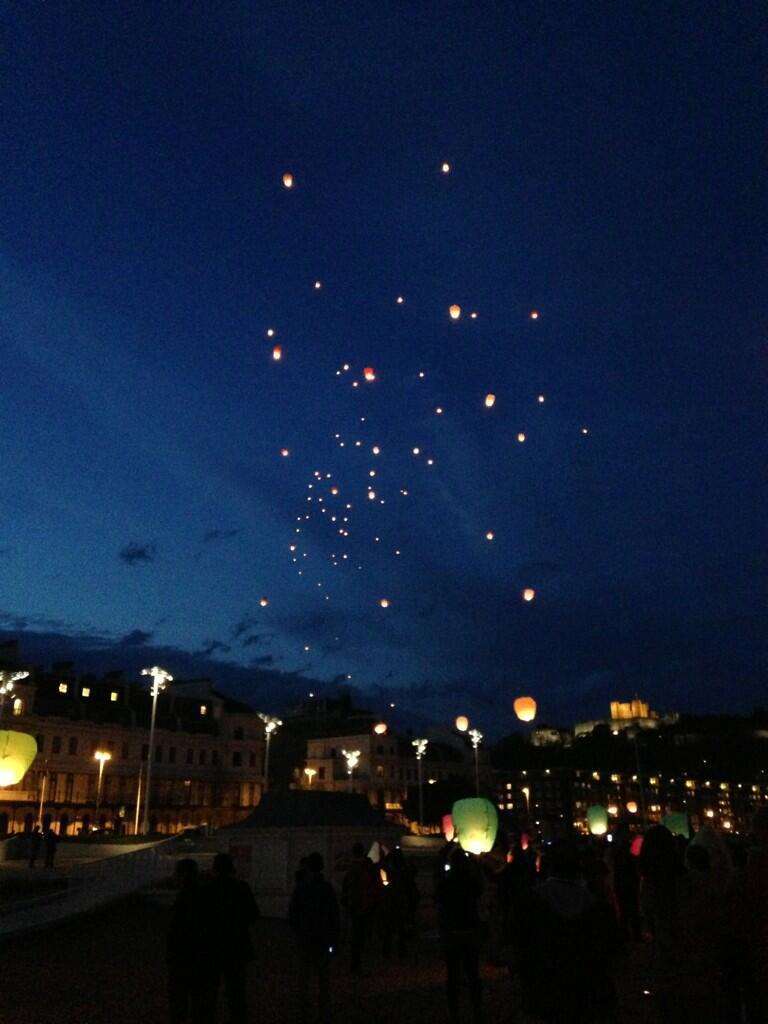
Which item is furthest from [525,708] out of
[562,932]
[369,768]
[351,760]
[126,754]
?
[369,768]

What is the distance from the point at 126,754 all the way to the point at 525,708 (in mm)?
37582

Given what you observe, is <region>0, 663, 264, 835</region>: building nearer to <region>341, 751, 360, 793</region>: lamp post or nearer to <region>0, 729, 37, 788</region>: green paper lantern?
<region>341, 751, 360, 793</region>: lamp post

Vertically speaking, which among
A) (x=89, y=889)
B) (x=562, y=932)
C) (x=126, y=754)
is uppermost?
(x=126, y=754)

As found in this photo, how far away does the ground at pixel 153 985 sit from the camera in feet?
30.2

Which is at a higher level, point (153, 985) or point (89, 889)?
point (89, 889)

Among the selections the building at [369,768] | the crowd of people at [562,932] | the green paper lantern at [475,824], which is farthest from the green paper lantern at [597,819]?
the building at [369,768]

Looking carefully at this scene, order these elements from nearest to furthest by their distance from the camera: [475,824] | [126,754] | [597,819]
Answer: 1. [475,824]
2. [597,819]
3. [126,754]

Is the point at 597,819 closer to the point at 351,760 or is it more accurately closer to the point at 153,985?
the point at 351,760

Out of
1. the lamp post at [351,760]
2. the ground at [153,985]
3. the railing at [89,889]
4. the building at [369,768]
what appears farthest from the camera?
the building at [369,768]

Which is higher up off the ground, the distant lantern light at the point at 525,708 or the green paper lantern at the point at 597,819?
the distant lantern light at the point at 525,708

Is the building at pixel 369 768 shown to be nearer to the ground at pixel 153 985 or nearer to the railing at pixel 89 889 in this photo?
the railing at pixel 89 889

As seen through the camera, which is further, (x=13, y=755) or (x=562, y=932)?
(x=13, y=755)

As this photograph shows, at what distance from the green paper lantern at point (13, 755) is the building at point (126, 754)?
3127cm

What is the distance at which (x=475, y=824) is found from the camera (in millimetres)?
18031
